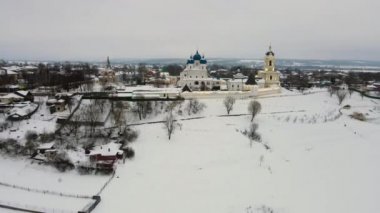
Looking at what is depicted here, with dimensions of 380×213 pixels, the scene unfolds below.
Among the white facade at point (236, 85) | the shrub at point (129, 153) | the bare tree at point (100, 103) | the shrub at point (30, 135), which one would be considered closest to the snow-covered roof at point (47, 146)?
the shrub at point (30, 135)

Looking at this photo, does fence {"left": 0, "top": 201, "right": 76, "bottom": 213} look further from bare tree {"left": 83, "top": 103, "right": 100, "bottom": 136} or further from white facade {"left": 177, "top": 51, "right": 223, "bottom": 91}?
white facade {"left": 177, "top": 51, "right": 223, "bottom": 91}

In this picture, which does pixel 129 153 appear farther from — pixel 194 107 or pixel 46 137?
pixel 194 107

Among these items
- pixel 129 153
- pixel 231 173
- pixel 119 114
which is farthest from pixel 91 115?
pixel 231 173

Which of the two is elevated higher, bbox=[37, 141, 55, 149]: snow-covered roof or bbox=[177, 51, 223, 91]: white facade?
bbox=[177, 51, 223, 91]: white facade

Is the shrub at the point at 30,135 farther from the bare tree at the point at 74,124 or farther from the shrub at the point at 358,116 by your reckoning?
the shrub at the point at 358,116

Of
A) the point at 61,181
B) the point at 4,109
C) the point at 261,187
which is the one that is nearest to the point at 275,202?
the point at 261,187

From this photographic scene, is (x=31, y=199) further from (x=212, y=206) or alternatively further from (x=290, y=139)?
(x=290, y=139)

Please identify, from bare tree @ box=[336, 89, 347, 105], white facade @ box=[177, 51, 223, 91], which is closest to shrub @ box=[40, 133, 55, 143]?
white facade @ box=[177, 51, 223, 91]
